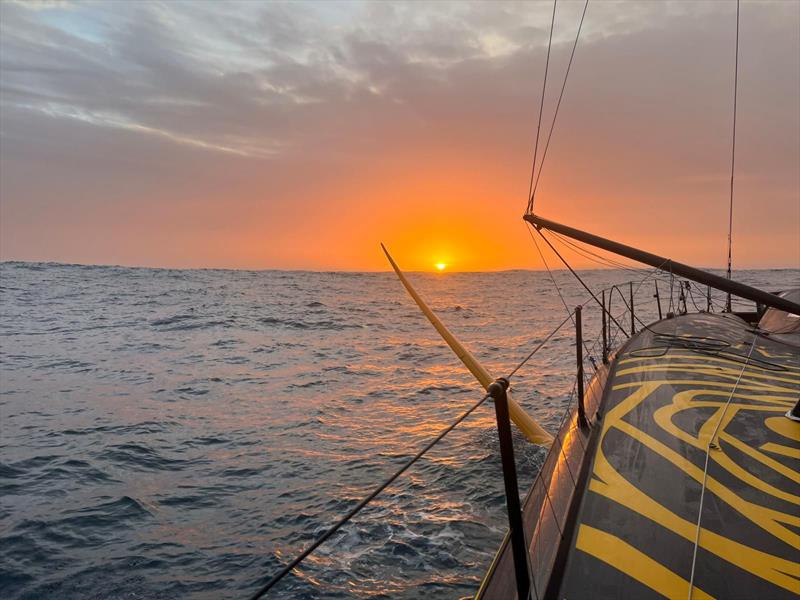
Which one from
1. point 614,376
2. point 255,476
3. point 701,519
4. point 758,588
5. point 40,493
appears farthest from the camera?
point 255,476

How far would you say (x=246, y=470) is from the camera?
8.89m

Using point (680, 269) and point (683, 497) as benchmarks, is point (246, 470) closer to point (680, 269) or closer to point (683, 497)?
point (683, 497)

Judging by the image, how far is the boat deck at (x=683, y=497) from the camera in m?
3.32

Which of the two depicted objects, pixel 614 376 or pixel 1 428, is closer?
pixel 614 376

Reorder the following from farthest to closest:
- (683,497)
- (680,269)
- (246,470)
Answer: (246,470)
(680,269)
(683,497)

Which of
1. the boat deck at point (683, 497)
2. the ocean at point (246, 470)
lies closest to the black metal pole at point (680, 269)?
the boat deck at point (683, 497)

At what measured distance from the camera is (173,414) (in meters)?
12.3

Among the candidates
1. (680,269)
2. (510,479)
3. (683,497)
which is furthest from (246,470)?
(510,479)

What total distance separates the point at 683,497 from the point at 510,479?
252 centimetres

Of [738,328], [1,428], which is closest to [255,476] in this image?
[1,428]

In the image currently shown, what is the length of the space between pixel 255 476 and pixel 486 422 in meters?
5.16

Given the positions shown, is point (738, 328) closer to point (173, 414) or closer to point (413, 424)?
point (413, 424)

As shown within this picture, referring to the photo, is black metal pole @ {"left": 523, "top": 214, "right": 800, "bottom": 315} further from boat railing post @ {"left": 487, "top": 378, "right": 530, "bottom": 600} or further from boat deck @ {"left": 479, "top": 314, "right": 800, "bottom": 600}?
boat railing post @ {"left": 487, "top": 378, "right": 530, "bottom": 600}

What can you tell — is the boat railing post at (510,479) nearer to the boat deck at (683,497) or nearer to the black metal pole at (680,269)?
the boat deck at (683,497)
